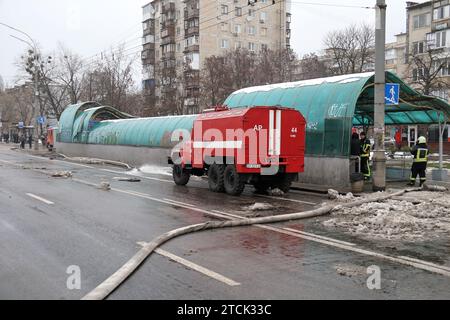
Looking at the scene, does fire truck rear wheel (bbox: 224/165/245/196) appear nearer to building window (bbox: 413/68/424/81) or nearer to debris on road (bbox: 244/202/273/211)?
debris on road (bbox: 244/202/273/211)

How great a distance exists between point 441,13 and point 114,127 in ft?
139

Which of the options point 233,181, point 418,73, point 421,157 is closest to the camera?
point 233,181

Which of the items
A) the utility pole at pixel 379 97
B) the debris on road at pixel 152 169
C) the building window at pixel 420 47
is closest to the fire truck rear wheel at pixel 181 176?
the utility pole at pixel 379 97

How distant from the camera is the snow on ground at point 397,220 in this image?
29.7 ft

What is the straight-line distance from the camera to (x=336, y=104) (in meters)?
17.8

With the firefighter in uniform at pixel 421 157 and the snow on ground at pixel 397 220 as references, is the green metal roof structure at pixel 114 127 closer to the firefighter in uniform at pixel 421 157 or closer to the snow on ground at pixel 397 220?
the firefighter in uniform at pixel 421 157

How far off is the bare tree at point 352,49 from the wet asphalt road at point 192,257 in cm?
4368

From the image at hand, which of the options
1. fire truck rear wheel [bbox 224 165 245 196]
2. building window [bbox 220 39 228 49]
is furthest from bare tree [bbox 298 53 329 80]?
fire truck rear wheel [bbox 224 165 245 196]

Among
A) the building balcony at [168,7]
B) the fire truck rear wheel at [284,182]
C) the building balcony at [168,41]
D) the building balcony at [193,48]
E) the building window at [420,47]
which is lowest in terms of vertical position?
the fire truck rear wheel at [284,182]

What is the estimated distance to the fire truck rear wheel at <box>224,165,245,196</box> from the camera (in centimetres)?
1506

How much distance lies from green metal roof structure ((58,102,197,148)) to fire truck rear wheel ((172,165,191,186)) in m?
7.89

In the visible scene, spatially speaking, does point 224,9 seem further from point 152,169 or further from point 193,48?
point 152,169

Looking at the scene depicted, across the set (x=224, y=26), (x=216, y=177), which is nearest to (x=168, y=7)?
(x=224, y=26)
